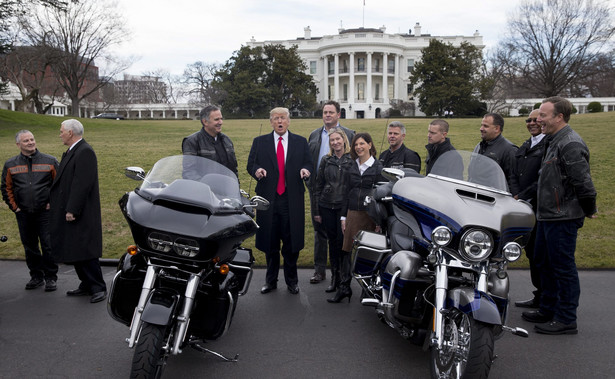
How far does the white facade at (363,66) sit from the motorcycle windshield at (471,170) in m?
70.6

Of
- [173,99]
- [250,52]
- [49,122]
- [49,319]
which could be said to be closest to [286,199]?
[49,319]

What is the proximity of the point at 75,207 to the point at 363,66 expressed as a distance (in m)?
77.9

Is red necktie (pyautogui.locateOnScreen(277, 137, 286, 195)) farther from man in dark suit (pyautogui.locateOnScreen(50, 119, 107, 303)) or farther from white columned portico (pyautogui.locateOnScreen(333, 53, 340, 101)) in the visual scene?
white columned portico (pyautogui.locateOnScreen(333, 53, 340, 101))

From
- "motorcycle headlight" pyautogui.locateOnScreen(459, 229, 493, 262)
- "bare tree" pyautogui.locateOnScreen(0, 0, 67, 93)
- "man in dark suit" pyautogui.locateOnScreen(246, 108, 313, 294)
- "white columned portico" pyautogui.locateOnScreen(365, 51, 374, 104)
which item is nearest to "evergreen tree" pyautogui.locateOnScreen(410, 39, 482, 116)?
"white columned portico" pyautogui.locateOnScreen(365, 51, 374, 104)

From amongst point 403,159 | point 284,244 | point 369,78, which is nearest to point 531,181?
point 403,159

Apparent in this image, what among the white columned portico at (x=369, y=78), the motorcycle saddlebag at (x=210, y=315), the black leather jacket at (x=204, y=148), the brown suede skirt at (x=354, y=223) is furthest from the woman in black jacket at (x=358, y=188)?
the white columned portico at (x=369, y=78)

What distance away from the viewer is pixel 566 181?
4.45 m

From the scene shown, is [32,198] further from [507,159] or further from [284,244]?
[507,159]

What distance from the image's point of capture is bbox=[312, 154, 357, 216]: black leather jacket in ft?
17.7

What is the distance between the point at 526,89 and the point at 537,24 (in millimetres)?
6366

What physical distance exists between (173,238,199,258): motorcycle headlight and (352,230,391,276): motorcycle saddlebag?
5.74 feet

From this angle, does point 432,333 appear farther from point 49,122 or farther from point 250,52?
point 250,52

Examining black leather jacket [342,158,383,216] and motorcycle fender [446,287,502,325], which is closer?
motorcycle fender [446,287,502,325]

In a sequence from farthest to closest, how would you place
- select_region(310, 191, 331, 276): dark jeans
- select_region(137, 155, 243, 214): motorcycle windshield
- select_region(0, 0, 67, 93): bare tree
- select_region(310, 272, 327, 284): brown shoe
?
1. select_region(0, 0, 67, 93): bare tree
2. select_region(310, 191, 331, 276): dark jeans
3. select_region(310, 272, 327, 284): brown shoe
4. select_region(137, 155, 243, 214): motorcycle windshield
